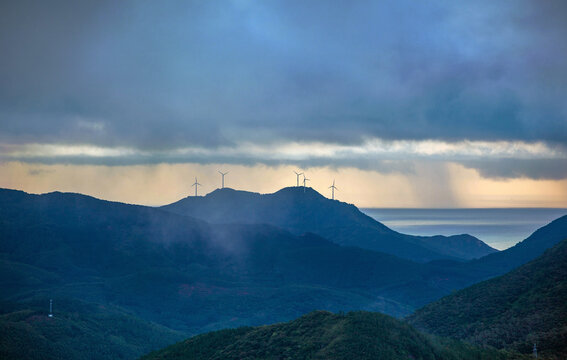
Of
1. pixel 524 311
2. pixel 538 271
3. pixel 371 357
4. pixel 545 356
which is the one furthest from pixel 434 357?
pixel 538 271

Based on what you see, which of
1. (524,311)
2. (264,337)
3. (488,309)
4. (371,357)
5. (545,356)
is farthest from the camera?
(488,309)

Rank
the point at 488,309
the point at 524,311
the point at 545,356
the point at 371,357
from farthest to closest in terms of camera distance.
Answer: the point at 488,309, the point at 524,311, the point at 545,356, the point at 371,357

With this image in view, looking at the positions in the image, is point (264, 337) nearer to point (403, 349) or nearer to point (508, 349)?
point (403, 349)

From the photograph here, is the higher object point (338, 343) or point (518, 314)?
point (518, 314)

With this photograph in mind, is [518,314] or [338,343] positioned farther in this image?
[518,314]

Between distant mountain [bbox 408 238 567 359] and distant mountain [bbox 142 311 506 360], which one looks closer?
distant mountain [bbox 142 311 506 360]
